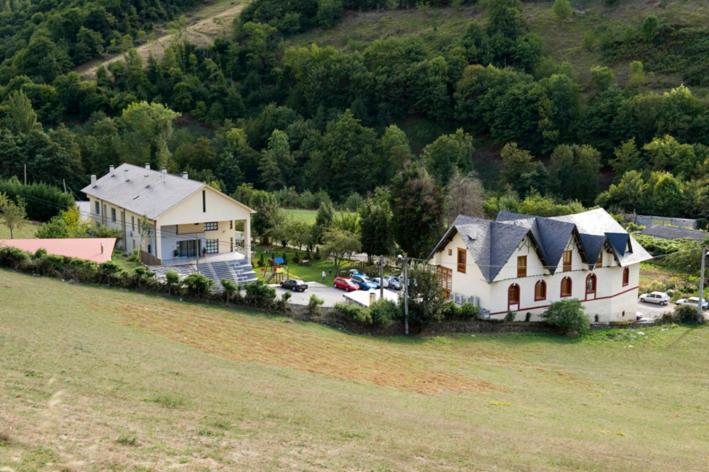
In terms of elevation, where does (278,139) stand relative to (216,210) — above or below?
above

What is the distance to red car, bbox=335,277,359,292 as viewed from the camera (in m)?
43.7

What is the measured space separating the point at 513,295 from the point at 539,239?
3364mm

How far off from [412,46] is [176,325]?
78.0 meters

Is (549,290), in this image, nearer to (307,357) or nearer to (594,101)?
(307,357)

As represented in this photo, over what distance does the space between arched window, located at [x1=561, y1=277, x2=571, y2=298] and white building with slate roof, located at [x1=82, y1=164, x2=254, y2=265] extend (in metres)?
18.0

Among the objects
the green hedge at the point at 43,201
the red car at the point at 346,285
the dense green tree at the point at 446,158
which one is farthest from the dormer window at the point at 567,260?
the dense green tree at the point at 446,158

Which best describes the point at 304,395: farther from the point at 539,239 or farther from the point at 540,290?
the point at 539,239

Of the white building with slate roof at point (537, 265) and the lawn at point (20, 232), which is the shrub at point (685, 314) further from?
the lawn at point (20, 232)

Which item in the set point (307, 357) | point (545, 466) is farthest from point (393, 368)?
point (545, 466)

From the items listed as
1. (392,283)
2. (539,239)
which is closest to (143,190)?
(392,283)

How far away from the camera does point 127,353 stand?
21266 millimetres

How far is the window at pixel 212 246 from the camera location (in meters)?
45.7

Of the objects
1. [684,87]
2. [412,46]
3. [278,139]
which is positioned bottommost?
[278,139]

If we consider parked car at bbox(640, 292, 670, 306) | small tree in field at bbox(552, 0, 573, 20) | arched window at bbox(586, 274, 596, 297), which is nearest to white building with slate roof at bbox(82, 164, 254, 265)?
arched window at bbox(586, 274, 596, 297)
